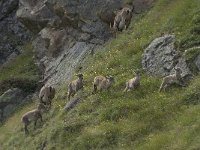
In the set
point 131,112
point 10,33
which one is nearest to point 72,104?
point 131,112

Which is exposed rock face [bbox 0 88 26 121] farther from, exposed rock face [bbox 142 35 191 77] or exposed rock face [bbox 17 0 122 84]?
exposed rock face [bbox 142 35 191 77]

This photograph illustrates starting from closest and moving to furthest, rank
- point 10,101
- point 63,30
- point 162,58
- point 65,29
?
point 162,58 → point 10,101 → point 65,29 → point 63,30

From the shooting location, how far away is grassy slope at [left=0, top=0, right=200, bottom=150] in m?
30.9

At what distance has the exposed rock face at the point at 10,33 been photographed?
6794cm

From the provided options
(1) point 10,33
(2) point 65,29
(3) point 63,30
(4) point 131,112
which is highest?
(4) point 131,112

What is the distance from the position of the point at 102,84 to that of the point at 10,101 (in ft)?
61.7

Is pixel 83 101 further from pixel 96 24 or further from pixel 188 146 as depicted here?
pixel 96 24

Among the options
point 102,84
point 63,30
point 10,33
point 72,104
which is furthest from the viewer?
point 10,33

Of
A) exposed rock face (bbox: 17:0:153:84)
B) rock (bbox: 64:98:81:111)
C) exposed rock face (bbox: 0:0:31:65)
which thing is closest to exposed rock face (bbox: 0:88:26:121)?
exposed rock face (bbox: 17:0:153:84)

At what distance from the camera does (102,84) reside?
121ft

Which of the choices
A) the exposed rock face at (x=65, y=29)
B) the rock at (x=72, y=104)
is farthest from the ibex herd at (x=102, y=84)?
the exposed rock face at (x=65, y=29)

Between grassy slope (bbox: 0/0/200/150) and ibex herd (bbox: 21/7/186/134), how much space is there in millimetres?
548

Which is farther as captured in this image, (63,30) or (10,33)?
(10,33)

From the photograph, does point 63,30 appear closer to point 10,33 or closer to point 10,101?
point 10,101
